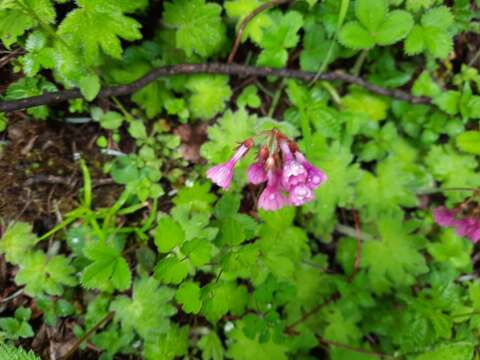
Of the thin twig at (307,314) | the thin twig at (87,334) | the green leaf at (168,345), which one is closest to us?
the green leaf at (168,345)

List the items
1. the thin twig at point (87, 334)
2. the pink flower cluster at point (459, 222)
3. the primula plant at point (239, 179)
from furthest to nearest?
the pink flower cluster at point (459, 222), the thin twig at point (87, 334), the primula plant at point (239, 179)

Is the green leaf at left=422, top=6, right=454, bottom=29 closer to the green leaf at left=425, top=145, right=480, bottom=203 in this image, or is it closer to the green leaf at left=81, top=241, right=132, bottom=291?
the green leaf at left=425, top=145, right=480, bottom=203

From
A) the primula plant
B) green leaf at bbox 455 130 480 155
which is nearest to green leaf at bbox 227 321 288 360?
the primula plant

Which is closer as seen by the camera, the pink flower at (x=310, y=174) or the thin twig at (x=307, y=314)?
the pink flower at (x=310, y=174)

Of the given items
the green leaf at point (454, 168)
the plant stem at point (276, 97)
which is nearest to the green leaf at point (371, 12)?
the plant stem at point (276, 97)

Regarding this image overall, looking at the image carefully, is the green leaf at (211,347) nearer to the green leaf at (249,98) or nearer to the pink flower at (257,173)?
the pink flower at (257,173)

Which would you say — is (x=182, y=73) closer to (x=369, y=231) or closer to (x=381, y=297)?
(x=369, y=231)

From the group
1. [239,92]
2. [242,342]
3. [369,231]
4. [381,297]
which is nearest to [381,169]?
[369,231]

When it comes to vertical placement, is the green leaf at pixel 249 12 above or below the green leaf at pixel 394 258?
above

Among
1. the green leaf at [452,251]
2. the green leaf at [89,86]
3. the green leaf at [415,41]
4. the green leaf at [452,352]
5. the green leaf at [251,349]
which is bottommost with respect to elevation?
the green leaf at [251,349]
